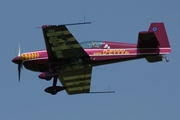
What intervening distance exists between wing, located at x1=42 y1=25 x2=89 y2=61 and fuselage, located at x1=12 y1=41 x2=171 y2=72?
1.59ft

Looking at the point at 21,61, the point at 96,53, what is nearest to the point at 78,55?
the point at 96,53

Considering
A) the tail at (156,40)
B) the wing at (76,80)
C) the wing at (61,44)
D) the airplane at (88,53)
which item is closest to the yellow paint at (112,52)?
the airplane at (88,53)

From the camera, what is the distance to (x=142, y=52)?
39094mm

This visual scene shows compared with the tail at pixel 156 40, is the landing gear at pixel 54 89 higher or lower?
lower

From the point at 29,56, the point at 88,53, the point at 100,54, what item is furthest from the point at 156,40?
the point at 29,56

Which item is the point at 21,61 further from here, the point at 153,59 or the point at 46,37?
the point at 153,59

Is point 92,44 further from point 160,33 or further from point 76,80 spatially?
point 76,80

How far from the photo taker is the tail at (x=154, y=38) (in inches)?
1502

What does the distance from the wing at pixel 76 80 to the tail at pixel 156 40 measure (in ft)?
15.3

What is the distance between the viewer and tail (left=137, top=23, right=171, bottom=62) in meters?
38.2

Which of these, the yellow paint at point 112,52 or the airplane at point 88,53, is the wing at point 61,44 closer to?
the airplane at point 88,53

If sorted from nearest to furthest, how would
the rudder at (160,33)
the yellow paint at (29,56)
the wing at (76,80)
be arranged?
the rudder at (160,33), the yellow paint at (29,56), the wing at (76,80)

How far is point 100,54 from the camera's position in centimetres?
3953

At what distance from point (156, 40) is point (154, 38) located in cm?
23
